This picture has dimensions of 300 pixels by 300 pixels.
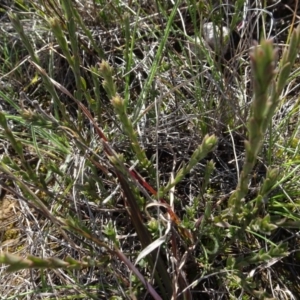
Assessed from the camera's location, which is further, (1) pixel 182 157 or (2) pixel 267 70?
(1) pixel 182 157

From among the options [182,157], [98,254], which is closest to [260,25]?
[182,157]

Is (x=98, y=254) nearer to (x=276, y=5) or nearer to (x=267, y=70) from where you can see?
(x=267, y=70)

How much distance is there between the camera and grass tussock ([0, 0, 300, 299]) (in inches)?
38.8

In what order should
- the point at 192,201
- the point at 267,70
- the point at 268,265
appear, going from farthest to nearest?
the point at 192,201, the point at 268,265, the point at 267,70

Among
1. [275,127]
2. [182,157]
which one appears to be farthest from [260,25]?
[182,157]

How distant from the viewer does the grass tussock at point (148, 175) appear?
38.8 inches

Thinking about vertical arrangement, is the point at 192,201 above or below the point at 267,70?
below

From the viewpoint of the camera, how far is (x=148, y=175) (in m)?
1.19

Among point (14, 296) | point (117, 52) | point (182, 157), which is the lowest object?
point (14, 296)

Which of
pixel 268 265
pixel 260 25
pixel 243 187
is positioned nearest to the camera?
pixel 243 187

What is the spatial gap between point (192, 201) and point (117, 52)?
0.56 metres

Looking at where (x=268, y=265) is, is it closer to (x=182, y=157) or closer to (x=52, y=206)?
(x=182, y=157)

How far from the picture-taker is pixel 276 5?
152cm

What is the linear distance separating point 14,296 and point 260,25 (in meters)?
1.02
